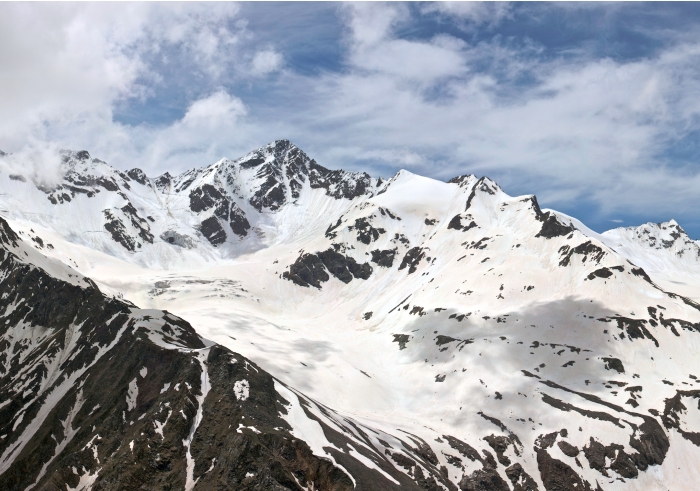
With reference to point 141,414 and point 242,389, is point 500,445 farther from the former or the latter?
point 141,414

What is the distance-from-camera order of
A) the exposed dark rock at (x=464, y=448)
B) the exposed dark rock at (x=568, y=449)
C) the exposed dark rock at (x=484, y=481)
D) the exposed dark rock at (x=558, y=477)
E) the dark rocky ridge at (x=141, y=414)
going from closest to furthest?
the dark rocky ridge at (x=141, y=414), the exposed dark rock at (x=484, y=481), the exposed dark rock at (x=558, y=477), the exposed dark rock at (x=464, y=448), the exposed dark rock at (x=568, y=449)

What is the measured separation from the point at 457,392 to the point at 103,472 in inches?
4940

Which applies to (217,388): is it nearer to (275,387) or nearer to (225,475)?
(275,387)

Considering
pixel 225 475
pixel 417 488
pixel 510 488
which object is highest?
pixel 225 475

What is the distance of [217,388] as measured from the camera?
11381cm

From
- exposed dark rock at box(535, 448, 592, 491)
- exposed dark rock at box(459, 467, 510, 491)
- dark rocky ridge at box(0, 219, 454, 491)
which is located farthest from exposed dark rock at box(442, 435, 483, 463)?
exposed dark rock at box(535, 448, 592, 491)

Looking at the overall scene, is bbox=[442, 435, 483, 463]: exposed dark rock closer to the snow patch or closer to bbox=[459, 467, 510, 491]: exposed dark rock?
bbox=[459, 467, 510, 491]: exposed dark rock

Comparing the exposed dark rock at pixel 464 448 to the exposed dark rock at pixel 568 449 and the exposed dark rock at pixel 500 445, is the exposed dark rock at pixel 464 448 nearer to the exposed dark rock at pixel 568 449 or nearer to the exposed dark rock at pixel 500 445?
the exposed dark rock at pixel 500 445

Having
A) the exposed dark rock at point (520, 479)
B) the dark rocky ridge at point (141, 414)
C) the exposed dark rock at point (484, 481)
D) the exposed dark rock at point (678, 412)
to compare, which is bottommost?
the exposed dark rock at point (520, 479)

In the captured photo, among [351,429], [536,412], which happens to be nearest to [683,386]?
[536,412]

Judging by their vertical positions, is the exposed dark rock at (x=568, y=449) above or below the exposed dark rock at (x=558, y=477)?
above

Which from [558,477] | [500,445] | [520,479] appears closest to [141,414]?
[520,479]

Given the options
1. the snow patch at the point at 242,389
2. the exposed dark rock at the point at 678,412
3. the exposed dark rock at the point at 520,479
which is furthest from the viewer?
the exposed dark rock at the point at 678,412

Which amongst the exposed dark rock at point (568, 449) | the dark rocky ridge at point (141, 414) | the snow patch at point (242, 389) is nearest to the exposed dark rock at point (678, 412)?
the exposed dark rock at point (568, 449)
